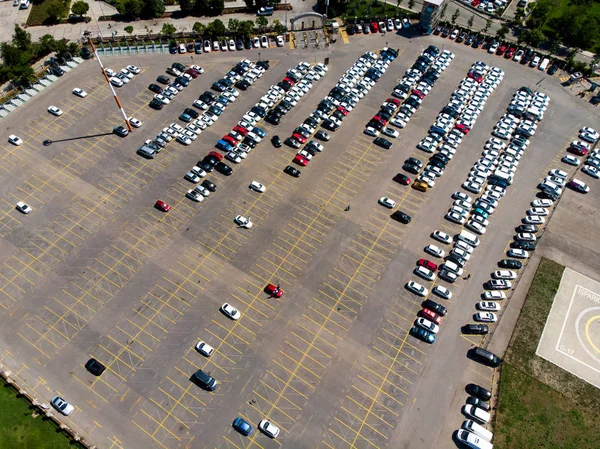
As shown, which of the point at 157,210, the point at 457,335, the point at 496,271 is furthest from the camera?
the point at 157,210

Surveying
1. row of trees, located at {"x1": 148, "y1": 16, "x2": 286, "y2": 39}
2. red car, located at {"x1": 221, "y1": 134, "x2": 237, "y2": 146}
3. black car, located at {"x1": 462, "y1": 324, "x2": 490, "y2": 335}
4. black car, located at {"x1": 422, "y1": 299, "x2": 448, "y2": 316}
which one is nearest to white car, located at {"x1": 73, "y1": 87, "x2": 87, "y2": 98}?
row of trees, located at {"x1": 148, "y1": 16, "x2": 286, "y2": 39}

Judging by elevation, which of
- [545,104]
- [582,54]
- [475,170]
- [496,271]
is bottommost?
[496,271]

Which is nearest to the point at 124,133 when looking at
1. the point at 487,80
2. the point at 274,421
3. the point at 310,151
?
the point at 310,151

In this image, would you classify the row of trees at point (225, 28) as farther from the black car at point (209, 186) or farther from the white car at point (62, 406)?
the white car at point (62, 406)

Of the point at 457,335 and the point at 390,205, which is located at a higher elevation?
the point at 390,205

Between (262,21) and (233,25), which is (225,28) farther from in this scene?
(262,21)

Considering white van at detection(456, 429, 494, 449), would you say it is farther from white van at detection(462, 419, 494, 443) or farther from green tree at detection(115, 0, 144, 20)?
green tree at detection(115, 0, 144, 20)

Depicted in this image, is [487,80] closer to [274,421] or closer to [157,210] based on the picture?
[157,210]
